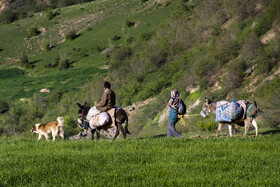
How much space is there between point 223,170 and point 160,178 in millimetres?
1747

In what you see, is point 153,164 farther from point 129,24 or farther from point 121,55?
point 129,24

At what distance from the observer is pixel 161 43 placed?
57.2 meters

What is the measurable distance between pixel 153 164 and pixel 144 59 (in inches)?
1923

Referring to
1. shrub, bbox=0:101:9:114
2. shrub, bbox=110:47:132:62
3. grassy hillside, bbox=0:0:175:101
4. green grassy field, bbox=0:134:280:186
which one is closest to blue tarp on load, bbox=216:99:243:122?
green grassy field, bbox=0:134:280:186

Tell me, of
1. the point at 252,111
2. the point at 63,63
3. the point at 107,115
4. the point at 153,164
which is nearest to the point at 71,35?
the point at 63,63

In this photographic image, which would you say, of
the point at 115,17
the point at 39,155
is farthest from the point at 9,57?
the point at 39,155

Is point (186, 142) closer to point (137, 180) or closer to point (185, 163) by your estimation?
point (185, 163)

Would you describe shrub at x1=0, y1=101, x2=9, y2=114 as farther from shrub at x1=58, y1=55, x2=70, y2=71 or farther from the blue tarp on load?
the blue tarp on load

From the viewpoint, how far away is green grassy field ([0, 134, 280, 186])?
8.44 metres

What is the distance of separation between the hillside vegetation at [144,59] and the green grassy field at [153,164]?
979 centimetres

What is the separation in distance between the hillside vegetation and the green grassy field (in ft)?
32.1

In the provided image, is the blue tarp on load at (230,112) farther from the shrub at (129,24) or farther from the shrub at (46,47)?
the shrub at (46,47)

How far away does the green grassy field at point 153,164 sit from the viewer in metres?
8.44

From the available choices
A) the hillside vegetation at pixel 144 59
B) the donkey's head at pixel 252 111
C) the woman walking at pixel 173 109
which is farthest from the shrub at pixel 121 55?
the donkey's head at pixel 252 111
